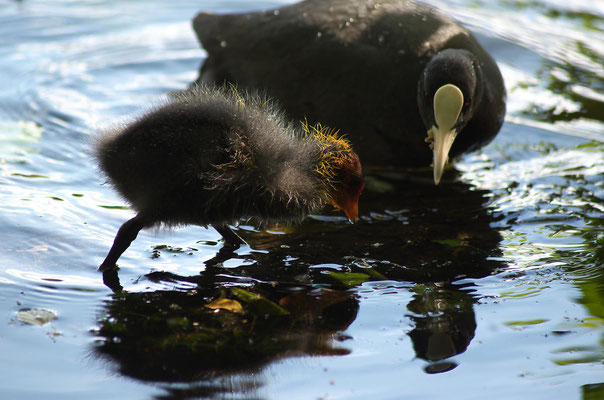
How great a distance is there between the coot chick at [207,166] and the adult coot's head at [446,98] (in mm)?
849

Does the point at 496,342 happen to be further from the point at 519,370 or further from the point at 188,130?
the point at 188,130

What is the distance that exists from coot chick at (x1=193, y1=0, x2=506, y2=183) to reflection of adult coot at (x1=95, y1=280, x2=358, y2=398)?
1775 millimetres

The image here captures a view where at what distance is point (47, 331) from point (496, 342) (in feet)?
5.73

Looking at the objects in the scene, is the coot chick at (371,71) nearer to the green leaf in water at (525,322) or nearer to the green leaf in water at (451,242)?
the green leaf in water at (451,242)

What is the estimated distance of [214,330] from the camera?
9.70ft

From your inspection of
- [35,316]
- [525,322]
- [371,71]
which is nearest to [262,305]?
[35,316]

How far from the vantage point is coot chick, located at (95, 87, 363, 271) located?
327 cm

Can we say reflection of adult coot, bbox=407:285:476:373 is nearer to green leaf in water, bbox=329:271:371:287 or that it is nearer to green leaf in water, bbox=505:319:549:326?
green leaf in water, bbox=505:319:549:326

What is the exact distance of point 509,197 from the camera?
4516 mm

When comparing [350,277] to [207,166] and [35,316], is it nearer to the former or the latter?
[207,166]

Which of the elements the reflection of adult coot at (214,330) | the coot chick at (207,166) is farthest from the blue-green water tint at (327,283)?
the coot chick at (207,166)

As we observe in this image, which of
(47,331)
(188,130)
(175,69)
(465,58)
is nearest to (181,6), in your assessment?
(175,69)

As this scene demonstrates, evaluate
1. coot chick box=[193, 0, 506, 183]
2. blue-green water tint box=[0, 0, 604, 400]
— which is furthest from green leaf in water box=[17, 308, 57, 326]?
coot chick box=[193, 0, 506, 183]

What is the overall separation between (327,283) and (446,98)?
1417 millimetres
